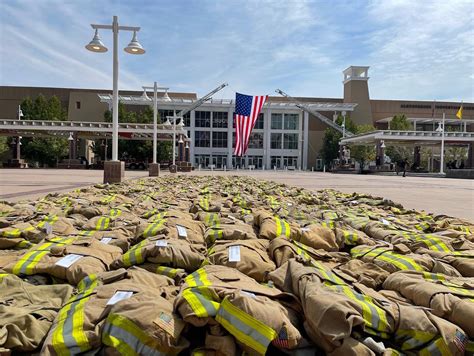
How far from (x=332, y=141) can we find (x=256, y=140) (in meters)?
13.2

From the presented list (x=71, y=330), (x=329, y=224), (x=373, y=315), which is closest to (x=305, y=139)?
(x=329, y=224)

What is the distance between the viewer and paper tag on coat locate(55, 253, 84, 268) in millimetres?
2803

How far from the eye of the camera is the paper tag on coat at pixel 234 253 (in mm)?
2885


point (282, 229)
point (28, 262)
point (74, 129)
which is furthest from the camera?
point (74, 129)

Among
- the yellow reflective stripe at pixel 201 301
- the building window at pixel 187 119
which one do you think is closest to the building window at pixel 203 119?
the building window at pixel 187 119

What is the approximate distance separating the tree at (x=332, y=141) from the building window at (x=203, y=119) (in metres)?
20.4

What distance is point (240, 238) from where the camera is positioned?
377 cm

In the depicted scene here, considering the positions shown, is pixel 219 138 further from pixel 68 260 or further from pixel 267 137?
pixel 68 260

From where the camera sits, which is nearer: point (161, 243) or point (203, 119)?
point (161, 243)

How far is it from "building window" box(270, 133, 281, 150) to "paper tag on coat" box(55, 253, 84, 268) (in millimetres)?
68969

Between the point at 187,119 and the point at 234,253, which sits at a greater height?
the point at 187,119

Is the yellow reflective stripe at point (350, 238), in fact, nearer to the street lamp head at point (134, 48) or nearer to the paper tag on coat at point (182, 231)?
the paper tag on coat at point (182, 231)

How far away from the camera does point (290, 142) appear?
72.4 meters

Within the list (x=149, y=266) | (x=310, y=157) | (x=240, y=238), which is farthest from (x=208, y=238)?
(x=310, y=157)
